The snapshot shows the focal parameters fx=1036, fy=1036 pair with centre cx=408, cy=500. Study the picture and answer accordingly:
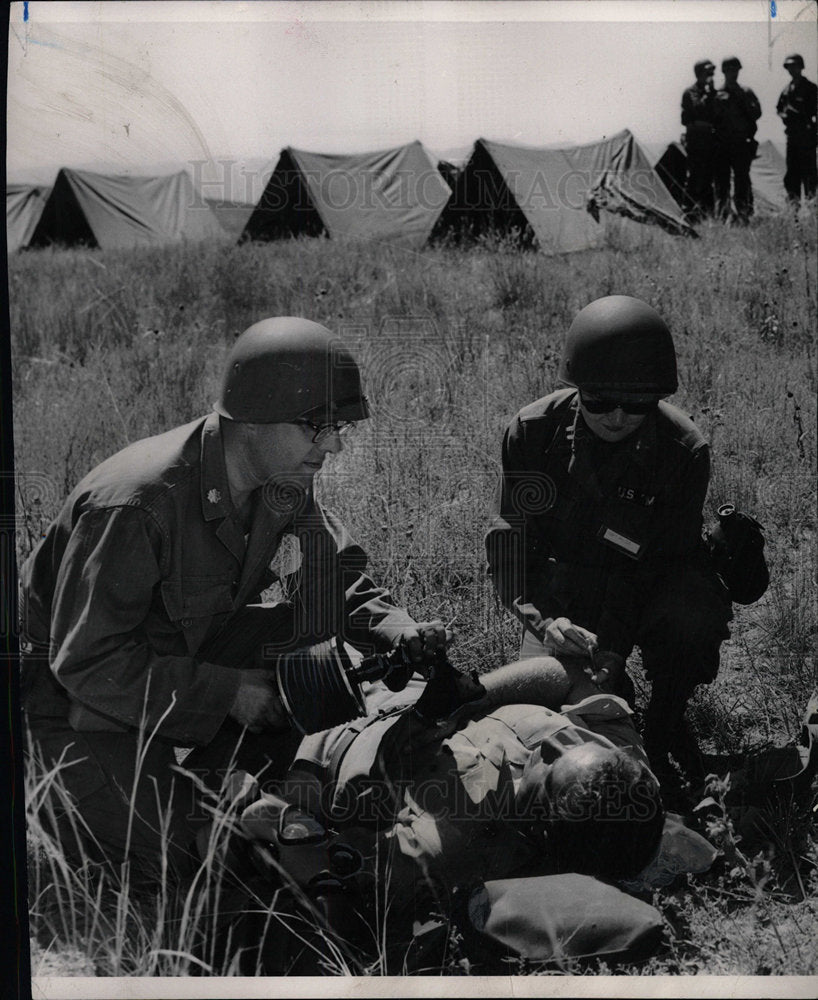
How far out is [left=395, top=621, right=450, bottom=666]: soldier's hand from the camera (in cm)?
318

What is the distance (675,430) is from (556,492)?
471mm

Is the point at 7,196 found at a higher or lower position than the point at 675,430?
higher

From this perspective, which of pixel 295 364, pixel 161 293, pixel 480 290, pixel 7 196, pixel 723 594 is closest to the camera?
pixel 7 196

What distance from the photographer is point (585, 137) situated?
338 centimetres

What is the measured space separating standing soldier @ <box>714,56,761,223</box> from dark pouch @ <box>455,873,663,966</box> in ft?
7.68

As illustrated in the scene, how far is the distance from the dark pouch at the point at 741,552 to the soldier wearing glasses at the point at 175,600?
1052mm

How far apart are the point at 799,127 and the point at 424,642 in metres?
2.02

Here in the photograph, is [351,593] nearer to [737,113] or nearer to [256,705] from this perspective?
[256,705]

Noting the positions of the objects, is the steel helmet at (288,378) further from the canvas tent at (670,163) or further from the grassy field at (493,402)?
the canvas tent at (670,163)

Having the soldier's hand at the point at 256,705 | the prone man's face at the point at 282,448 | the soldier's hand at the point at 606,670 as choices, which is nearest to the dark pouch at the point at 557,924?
the soldier's hand at the point at 606,670

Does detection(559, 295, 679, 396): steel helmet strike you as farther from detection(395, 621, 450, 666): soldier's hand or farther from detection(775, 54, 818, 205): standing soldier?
detection(395, 621, 450, 666): soldier's hand

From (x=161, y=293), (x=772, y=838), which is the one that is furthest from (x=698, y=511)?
(x=161, y=293)

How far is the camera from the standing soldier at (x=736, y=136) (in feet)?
10.8

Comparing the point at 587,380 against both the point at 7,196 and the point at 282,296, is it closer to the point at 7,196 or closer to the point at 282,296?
the point at 282,296
